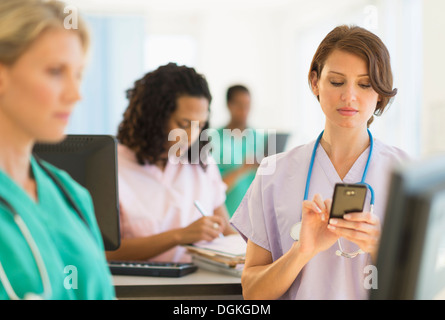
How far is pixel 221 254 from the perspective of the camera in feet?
4.78

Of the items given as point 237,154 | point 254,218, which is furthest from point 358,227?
point 237,154

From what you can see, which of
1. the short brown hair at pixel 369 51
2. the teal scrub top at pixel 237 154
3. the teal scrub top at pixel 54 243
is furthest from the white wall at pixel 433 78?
the teal scrub top at pixel 54 243

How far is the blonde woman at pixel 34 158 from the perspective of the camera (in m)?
0.64

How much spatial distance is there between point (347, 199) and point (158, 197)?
91 cm

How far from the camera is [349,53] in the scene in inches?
39.5

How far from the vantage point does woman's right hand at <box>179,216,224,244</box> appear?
152 cm

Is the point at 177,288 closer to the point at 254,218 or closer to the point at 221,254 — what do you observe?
the point at 221,254

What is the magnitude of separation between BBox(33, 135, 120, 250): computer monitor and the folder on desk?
430 millimetres

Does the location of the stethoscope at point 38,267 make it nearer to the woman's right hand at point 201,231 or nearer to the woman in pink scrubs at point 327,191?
the woman in pink scrubs at point 327,191

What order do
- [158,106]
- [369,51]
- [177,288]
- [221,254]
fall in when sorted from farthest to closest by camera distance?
1. [158,106]
2. [221,254]
3. [177,288]
4. [369,51]

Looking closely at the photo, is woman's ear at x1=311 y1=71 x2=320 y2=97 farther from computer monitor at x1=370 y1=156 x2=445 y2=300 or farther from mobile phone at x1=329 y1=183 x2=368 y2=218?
computer monitor at x1=370 y1=156 x2=445 y2=300
